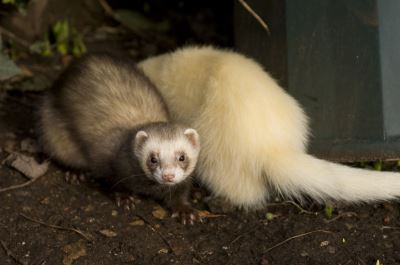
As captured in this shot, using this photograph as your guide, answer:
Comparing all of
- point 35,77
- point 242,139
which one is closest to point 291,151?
point 242,139

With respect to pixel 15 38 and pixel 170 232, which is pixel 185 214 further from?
pixel 15 38

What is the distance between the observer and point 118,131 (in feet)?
12.2

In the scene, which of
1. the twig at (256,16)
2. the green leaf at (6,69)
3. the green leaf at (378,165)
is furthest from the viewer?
the green leaf at (6,69)

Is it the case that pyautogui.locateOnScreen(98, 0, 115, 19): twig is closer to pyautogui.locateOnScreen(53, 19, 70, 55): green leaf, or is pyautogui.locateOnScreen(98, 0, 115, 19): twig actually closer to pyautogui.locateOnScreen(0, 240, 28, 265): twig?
pyautogui.locateOnScreen(53, 19, 70, 55): green leaf

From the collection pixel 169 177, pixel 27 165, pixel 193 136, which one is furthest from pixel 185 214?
pixel 27 165

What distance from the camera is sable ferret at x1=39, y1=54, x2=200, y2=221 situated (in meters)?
3.37

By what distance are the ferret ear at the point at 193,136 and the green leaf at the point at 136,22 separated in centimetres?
250

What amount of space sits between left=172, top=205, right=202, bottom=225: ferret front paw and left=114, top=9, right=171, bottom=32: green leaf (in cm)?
257

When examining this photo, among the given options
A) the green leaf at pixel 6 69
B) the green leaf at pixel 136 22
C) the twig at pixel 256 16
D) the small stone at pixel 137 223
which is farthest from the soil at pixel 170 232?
the green leaf at pixel 136 22

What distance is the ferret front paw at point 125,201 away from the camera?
3.58 meters

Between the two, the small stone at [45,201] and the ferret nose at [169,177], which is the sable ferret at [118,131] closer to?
the ferret nose at [169,177]

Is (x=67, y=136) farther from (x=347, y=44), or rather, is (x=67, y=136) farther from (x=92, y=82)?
(x=347, y=44)

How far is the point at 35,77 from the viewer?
191 inches

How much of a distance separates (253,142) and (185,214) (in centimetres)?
54
